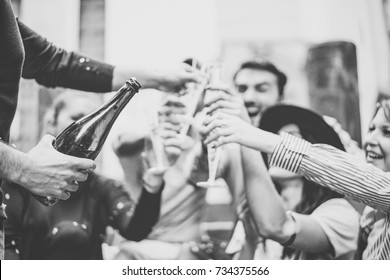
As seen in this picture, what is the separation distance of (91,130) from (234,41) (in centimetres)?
53

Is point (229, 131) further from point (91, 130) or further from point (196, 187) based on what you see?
point (91, 130)

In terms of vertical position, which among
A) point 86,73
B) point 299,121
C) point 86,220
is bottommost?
point 86,220

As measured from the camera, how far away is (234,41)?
5.35 feet

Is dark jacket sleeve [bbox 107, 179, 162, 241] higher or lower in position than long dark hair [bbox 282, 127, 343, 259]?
lower

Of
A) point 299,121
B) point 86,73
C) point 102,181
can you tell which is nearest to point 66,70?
point 86,73

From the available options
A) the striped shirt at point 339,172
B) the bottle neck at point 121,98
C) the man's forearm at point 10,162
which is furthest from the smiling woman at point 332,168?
the man's forearm at point 10,162

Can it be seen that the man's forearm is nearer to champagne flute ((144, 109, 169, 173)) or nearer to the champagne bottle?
the champagne bottle

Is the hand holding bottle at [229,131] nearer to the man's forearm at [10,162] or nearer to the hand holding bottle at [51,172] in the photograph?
the hand holding bottle at [51,172]

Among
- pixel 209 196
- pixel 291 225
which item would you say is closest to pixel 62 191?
pixel 209 196

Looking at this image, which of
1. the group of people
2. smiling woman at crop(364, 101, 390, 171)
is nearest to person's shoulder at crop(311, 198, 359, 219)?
the group of people

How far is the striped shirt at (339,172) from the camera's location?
58.0 inches

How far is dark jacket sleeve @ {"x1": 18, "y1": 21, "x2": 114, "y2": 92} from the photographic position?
158 centimetres

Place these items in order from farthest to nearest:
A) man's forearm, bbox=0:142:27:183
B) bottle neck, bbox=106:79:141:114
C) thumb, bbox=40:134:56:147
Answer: bottle neck, bbox=106:79:141:114, thumb, bbox=40:134:56:147, man's forearm, bbox=0:142:27:183

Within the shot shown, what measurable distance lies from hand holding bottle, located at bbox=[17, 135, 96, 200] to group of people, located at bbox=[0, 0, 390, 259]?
1.18 feet
